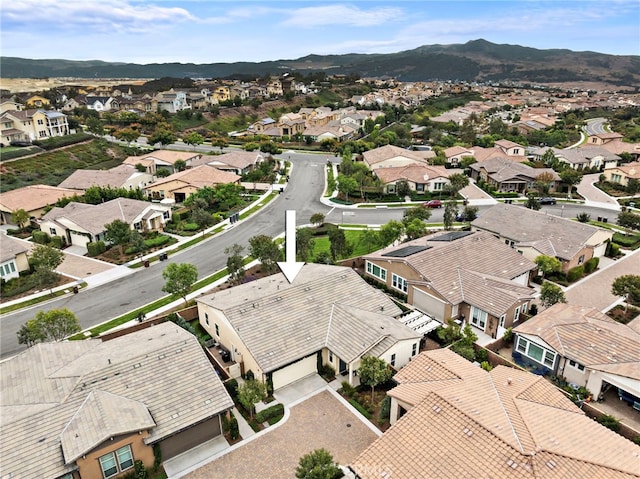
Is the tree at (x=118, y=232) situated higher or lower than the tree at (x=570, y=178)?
lower

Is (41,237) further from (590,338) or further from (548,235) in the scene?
(548,235)

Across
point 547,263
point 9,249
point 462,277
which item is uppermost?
point 462,277

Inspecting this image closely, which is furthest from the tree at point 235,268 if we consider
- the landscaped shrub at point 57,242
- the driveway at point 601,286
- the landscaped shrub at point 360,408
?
the driveway at point 601,286

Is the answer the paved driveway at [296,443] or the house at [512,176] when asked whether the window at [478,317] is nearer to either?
the paved driveway at [296,443]

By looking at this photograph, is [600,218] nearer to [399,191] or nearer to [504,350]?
[399,191]

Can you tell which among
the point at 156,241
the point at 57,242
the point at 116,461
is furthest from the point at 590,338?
the point at 57,242

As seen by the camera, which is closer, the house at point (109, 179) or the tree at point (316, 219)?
the tree at point (316, 219)

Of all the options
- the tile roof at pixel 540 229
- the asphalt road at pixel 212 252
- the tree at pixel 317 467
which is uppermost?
the tile roof at pixel 540 229
